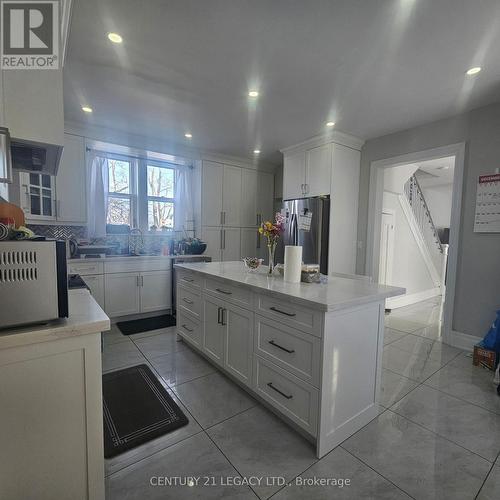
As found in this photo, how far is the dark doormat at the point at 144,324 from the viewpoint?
3.35m

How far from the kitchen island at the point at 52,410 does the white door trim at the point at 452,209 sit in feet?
11.4

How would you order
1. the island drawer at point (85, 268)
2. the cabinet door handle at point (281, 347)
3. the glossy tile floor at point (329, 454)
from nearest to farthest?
the glossy tile floor at point (329, 454), the cabinet door handle at point (281, 347), the island drawer at point (85, 268)

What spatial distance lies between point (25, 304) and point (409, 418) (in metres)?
2.23

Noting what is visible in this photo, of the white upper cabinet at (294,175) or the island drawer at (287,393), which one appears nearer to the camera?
the island drawer at (287,393)

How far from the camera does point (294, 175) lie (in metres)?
4.11

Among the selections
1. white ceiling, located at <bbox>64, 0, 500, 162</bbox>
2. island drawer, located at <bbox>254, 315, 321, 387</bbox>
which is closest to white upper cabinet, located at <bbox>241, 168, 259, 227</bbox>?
white ceiling, located at <bbox>64, 0, 500, 162</bbox>

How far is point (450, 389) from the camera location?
215 centimetres

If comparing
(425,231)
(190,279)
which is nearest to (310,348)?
(190,279)

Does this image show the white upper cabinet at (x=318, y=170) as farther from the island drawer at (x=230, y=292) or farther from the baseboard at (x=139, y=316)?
the baseboard at (x=139, y=316)

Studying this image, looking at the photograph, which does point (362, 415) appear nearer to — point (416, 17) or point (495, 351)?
A: point (495, 351)

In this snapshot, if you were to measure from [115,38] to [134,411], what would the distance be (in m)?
2.58

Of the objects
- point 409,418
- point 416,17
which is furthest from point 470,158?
point 409,418

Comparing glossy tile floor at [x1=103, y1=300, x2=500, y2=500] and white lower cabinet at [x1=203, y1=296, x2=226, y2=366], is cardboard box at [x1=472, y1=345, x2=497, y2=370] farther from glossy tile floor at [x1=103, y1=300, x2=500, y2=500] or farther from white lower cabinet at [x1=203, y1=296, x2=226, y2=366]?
white lower cabinet at [x1=203, y1=296, x2=226, y2=366]

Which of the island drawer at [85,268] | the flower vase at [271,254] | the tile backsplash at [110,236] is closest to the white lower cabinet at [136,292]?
the island drawer at [85,268]
